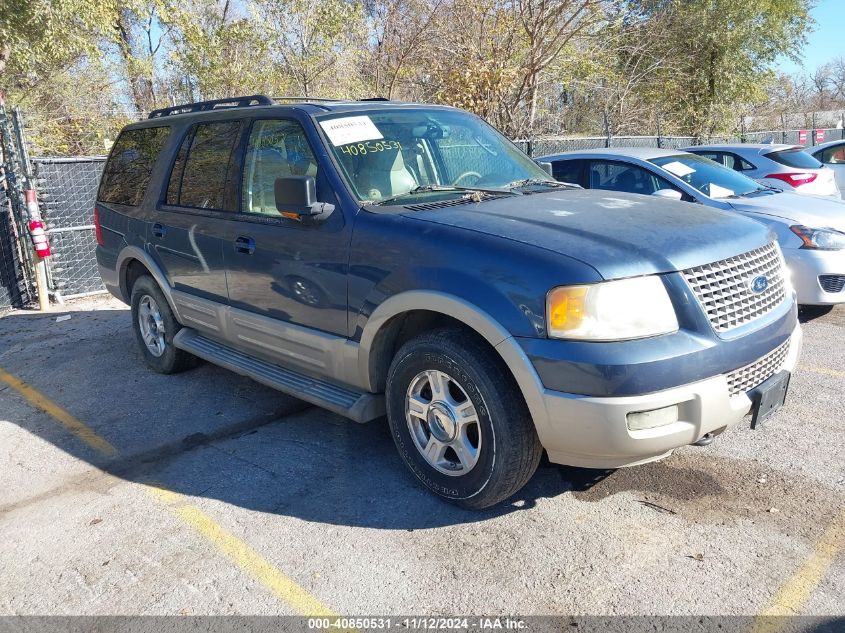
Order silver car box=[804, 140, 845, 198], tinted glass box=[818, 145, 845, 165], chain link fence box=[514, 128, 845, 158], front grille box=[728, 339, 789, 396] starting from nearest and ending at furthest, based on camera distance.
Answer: front grille box=[728, 339, 789, 396] < silver car box=[804, 140, 845, 198] < tinted glass box=[818, 145, 845, 165] < chain link fence box=[514, 128, 845, 158]

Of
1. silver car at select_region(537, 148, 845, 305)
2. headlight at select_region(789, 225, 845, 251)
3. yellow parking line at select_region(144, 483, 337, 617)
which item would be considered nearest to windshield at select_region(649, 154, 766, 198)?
silver car at select_region(537, 148, 845, 305)

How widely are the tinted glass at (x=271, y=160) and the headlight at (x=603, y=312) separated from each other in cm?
176

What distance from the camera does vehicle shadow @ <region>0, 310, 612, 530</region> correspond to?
11.6 feet

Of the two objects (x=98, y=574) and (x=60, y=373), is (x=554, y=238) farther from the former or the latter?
(x=60, y=373)

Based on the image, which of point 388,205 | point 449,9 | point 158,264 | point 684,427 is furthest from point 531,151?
point 684,427

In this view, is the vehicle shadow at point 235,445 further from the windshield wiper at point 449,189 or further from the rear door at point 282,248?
the windshield wiper at point 449,189

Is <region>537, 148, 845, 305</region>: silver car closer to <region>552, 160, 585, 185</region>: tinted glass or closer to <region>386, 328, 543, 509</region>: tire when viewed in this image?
<region>552, 160, 585, 185</region>: tinted glass

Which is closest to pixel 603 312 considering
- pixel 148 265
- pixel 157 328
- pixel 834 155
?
pixel 148 265

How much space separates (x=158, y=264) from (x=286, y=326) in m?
1.79

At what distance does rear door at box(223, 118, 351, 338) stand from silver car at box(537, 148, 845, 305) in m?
3.46

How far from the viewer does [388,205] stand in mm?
3680

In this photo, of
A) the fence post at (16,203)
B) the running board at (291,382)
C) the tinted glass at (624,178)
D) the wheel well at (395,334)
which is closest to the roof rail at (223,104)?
the running board at (291,382)

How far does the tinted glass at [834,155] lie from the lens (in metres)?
12.4

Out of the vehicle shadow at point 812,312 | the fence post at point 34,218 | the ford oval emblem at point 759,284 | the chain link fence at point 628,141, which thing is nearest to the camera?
the ford oval emblem at point 759,284
